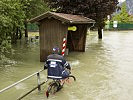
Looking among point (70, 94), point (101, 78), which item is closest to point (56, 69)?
point (70, 94)

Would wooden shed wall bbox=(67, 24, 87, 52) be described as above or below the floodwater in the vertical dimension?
above

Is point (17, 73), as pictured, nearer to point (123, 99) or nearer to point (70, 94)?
point (70, 94)

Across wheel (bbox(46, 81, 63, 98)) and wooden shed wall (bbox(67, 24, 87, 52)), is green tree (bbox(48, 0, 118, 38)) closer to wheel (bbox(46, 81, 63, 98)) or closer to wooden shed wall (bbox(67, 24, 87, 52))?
wooden shed wall (bbox(67, 24, 87, 52))

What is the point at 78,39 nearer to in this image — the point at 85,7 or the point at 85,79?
the point at 85,7

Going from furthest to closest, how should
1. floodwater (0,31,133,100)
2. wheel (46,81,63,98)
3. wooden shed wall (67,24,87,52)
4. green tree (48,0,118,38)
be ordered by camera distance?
green tree (48,0,118,38) → wooden shed wall (67,24,87,52) → floodwater (0,31,133,100) → wheel (46,81,63,98)

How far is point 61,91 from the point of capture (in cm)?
918

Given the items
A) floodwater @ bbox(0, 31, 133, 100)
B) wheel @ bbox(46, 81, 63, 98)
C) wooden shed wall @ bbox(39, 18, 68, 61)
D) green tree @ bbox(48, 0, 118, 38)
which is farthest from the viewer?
green tree @ bbox(48, 0, 118, 38)

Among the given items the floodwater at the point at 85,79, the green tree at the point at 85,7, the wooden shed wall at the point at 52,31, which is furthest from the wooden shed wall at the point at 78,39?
the wooden shed wall at the point at 52,31

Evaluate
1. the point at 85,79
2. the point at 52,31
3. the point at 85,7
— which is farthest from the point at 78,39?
the point at 85,79

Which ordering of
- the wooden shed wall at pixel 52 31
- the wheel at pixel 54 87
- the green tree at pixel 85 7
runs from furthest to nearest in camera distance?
the green tree at pixel 85 7 → the wooden shed wall at pixel 52 31 → the wheel at pixel 54 87

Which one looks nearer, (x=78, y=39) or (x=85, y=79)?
(x=85, y=79)

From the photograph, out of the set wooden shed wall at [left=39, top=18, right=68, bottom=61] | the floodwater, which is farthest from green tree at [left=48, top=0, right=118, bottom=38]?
wooden shed wall at [left=39, top=18, right=68, bottom=61]

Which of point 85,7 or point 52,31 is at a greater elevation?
point 85,7

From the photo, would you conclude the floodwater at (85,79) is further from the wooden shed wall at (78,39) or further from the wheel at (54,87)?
the wooden shed wall at (78,39)
